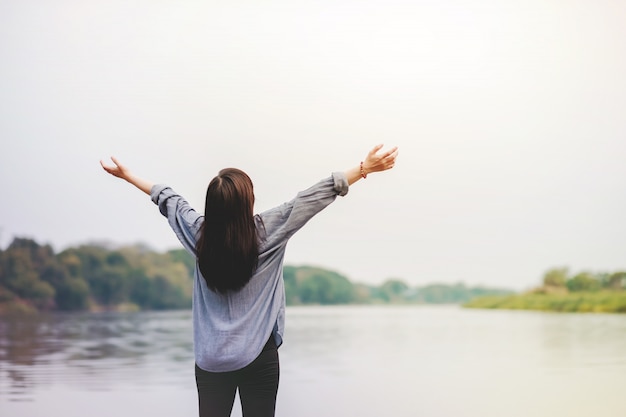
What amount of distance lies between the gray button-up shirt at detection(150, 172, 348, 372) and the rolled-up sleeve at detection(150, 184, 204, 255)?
11 mm

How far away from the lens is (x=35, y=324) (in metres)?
9.42

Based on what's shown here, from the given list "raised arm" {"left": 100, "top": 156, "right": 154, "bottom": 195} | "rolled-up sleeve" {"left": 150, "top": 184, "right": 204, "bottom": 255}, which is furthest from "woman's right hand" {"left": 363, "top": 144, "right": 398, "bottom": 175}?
"raised arm" {"left": 100, "top": 156, "right": 154, "bottom": 195}

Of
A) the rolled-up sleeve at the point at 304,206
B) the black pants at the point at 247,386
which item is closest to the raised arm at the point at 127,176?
the rolled-up sleeve at the point at 304,206

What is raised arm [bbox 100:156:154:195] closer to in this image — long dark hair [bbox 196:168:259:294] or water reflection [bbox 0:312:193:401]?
long dark hair [bbox 196:168:259:294]

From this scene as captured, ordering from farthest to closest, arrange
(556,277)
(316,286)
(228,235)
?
1. (316,286)
2. (556,277)
3. (228,235)

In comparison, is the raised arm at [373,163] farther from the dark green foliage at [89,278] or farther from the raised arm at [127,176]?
the dark green foliage at [89,278]

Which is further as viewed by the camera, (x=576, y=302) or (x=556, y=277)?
(x=576, y=302)

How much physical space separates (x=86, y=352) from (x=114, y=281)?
16.1ft

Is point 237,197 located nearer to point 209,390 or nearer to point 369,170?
point 369,170

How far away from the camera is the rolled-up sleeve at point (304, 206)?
1525mm

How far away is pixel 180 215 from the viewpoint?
1625 mm

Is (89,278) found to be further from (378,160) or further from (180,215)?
(378,160)

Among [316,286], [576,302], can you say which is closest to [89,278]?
[316,286]

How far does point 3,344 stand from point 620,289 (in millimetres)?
8025
